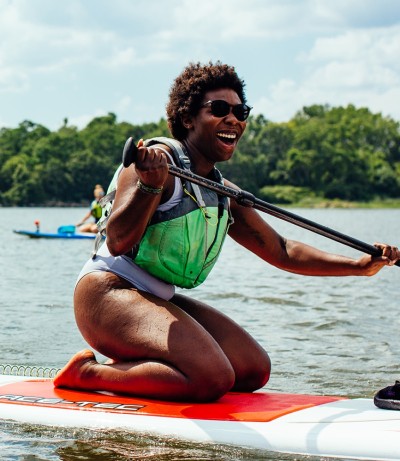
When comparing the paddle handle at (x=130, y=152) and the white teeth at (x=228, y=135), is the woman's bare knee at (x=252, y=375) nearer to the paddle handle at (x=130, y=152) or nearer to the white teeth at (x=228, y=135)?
the white teeth at (x=228, y=135)

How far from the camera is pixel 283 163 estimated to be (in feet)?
364

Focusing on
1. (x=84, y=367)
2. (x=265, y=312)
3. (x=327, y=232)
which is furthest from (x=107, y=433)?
(x=265, y=312)

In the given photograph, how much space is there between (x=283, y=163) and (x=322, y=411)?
107 meters

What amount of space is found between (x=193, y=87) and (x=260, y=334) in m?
4.97

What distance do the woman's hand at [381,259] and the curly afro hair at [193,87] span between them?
1.19 meters

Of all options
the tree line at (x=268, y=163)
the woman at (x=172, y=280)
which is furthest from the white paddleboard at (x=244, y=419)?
the tree line at (x=268, y=163)

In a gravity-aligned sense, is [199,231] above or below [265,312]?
above

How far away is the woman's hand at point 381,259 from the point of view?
199 inches

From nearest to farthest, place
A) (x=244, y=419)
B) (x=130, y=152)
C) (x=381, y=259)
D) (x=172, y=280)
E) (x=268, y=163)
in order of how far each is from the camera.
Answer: (x=130, y=152) < (x=244, y=419) < (x=172, y=280) < (x=381, y=259) < (x=268, y=163)

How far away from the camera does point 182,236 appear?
4715mm

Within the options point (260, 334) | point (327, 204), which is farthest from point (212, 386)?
point (327, 204)

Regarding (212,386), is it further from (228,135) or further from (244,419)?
(228,135)

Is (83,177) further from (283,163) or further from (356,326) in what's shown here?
(356,326)

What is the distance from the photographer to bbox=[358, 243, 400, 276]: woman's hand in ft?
16.6
